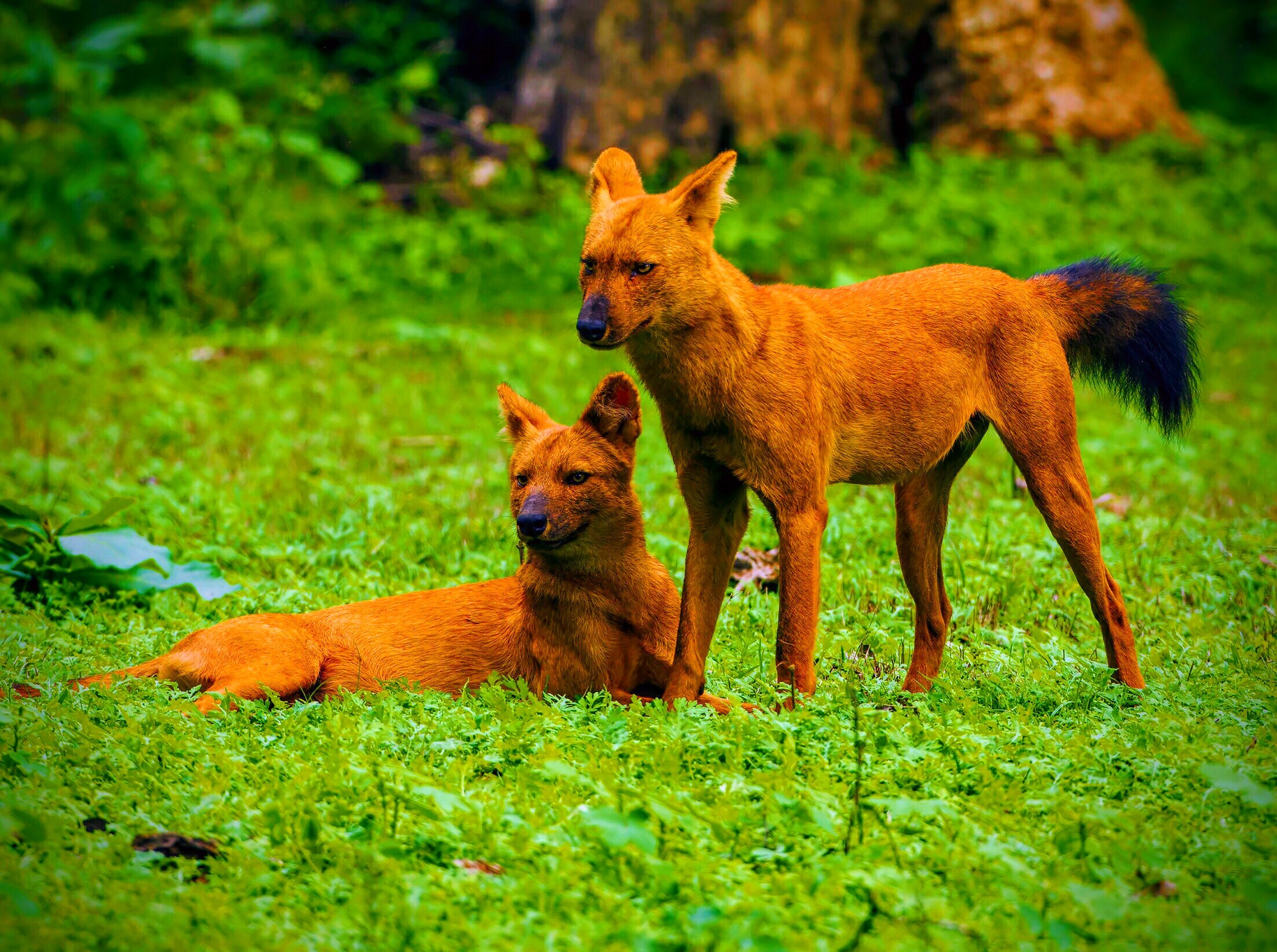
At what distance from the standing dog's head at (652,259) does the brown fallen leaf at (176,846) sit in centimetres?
178

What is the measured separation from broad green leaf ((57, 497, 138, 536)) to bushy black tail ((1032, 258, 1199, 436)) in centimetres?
415

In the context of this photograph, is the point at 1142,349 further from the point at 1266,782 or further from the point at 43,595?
the point at 43,595

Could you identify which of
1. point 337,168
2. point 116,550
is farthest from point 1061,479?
point 337,168

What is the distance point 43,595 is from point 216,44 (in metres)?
8.40

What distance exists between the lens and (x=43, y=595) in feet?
18.3

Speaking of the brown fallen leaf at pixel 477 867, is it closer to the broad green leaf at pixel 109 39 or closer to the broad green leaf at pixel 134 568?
the broad green leaf at pixel 134 568

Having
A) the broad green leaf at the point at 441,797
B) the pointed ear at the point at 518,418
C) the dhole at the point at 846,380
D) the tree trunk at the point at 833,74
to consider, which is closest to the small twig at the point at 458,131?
the tree trunk at the point at 833,74

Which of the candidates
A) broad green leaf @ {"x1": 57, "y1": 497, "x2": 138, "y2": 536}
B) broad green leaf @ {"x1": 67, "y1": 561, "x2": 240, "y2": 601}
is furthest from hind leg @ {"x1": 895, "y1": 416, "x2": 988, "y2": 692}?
broad green leaf @ {"x1": 57, "y1": 497, "x2": 138, "y2": 536}

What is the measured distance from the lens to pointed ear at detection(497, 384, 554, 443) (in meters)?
5.04

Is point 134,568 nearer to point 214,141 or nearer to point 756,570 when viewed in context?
point 756,570

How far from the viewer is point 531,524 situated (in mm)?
4434

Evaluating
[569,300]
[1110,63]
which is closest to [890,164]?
[1110,63]

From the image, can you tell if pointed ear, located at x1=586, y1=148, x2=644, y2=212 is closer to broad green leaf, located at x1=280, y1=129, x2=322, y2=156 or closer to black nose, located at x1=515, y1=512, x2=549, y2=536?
black nose, located at x1=515, y1=512, x2=549, y2=536

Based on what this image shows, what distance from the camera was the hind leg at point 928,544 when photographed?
4820 millimetres
